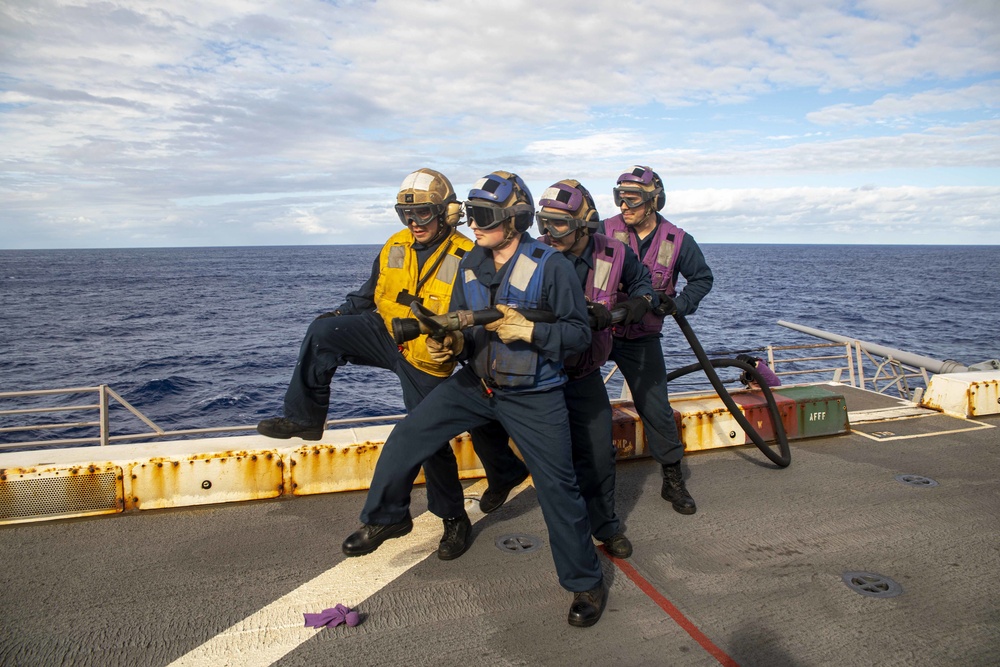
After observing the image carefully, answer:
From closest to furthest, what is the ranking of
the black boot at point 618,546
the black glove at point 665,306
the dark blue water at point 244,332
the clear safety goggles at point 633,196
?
the black boot at point 618,546
the black glove at point 665,306
the clear safety goggles at point 633,196
the dark blue water at point 244,332

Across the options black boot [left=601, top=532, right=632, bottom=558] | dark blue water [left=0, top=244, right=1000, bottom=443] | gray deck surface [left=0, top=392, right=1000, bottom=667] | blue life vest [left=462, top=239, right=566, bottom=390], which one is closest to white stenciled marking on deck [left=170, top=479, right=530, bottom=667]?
gray deck surface [left=0, top=392, right=1000, bottom=667]

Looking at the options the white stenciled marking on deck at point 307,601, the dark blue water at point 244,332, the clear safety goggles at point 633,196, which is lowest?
the dark blue water at point 244,332

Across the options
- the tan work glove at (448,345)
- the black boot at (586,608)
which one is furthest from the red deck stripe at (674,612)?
A: the tan work glove at (448,345)

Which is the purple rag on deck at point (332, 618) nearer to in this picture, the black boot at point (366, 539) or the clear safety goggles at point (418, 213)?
the black boot at point (366, 539)

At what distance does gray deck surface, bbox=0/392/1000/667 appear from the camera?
371 cm

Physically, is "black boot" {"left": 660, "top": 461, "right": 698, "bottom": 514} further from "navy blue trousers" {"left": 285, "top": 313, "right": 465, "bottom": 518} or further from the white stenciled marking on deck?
"navy blue trousers" {"left": 285, "top": 313, "right": 465, "bottom": 518}

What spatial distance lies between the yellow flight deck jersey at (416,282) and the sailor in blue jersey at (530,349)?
1.08 ft

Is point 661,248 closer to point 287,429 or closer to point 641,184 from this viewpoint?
point 641,184

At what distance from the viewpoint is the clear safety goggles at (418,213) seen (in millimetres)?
4449

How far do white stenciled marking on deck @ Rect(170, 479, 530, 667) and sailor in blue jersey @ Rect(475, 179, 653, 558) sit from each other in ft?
3.75

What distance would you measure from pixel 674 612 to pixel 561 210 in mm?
2480

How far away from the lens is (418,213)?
14.7 ft

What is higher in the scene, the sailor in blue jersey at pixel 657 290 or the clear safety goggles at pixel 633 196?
the clear safety goggles at pixel 633 196

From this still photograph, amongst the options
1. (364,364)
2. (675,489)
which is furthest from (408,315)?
(675,489)
